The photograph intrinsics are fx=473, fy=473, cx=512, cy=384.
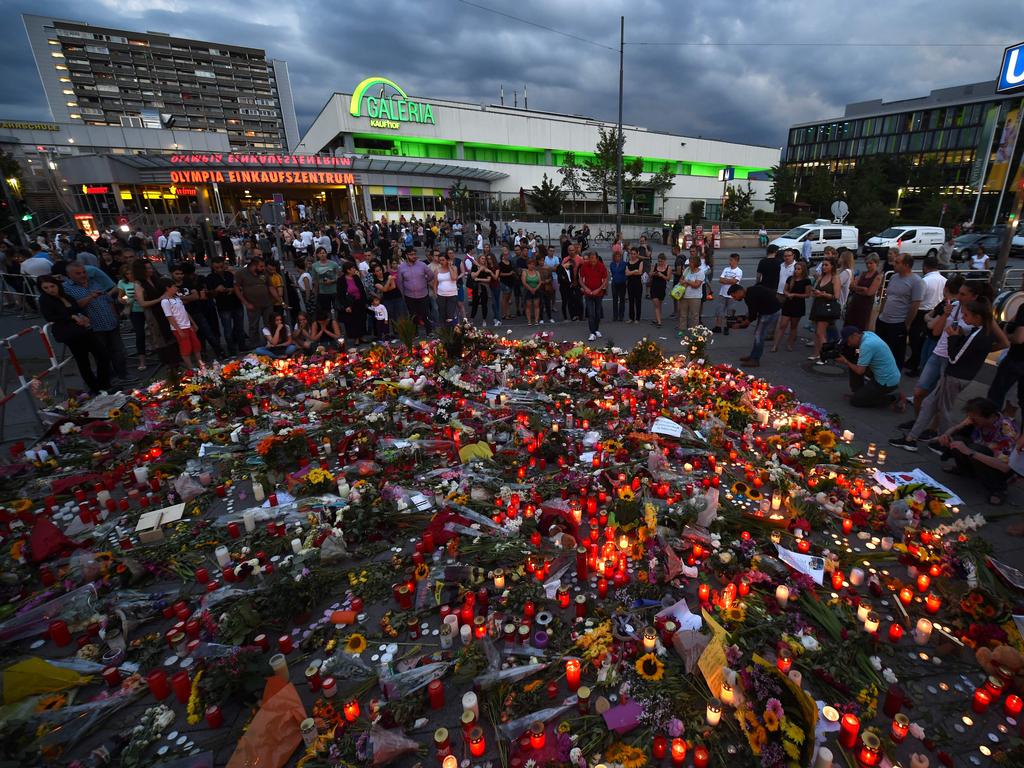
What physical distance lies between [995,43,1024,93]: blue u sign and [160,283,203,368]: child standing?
57.5 feet

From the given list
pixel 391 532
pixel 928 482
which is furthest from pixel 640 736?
pixel 928 482

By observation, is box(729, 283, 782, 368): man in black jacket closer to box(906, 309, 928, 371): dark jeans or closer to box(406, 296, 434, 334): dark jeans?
box(906, 309, 928, 371): dark jeans

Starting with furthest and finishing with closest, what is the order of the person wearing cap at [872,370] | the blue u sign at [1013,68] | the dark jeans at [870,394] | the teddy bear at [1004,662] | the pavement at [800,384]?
1. the blue u sign at [1013,68]
2. the dark jeans at [870,394]
3. the person wearing cap at [872,370]
4. the pavement at [800,384]
5. the teddy bear at [1004,662]

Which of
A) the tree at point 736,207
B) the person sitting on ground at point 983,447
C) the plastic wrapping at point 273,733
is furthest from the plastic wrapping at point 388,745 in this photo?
the tree at point 736,207

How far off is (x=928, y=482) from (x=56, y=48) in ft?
430

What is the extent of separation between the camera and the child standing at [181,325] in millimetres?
8781

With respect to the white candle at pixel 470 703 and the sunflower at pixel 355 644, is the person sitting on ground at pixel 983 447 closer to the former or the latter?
the white candle at pixel 470 703

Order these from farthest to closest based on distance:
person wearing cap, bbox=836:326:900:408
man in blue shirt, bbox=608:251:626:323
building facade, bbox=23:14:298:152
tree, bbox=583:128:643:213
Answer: building facade, bbox=23:14:298:152, tree, bbox=583:128:643:213, man in blue shirt, bbox=608:251:626:323, person wearing cap, bbox=836:326:900:408

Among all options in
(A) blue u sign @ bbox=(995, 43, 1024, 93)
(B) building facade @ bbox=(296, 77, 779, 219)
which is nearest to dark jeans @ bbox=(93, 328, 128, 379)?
(A) blue u sign @ bbox=(995, 43, 1024, 93)

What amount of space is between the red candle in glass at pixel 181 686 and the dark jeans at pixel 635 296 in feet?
37.7

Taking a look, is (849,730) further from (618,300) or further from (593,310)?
(618,300)

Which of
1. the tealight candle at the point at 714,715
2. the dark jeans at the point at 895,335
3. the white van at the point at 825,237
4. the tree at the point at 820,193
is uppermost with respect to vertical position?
the tree at the point at 820,193

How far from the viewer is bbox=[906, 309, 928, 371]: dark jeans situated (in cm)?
813

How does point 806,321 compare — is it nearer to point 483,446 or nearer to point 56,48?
point 483,446
